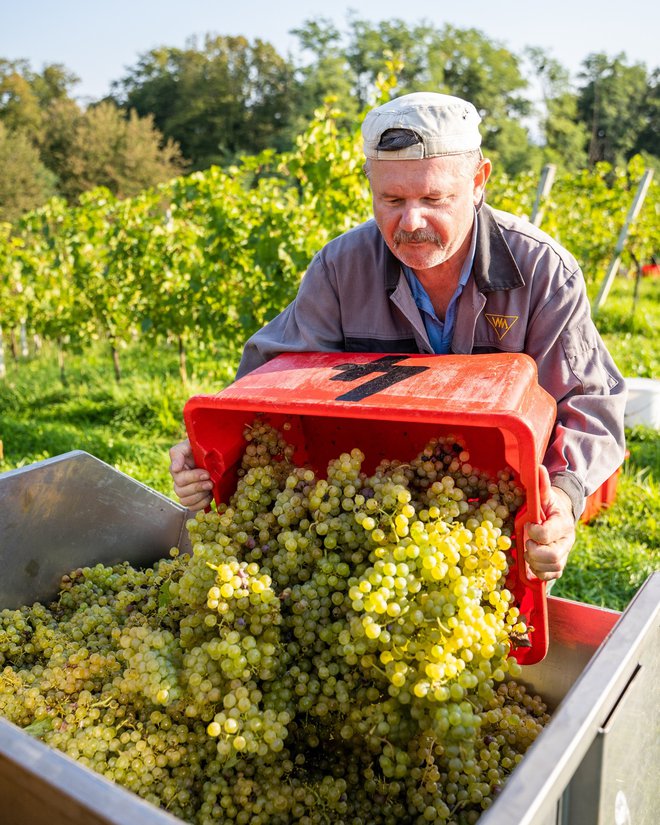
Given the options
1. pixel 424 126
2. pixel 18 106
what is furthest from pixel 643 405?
pixel 18 106

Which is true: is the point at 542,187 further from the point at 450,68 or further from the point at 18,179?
the point at 450,68

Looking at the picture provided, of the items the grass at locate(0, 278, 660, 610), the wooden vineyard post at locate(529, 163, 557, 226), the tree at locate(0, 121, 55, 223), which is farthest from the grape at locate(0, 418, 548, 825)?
the tree at locate(0, 121, 55, 223)

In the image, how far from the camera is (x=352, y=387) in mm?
1634

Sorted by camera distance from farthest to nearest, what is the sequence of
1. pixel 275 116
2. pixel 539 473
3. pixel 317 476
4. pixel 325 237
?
pixel 275 116
pixel 325 237
pixel 317 476
pixel 539 473

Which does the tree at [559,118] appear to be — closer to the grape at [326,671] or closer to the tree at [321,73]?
the tree at [321,73]

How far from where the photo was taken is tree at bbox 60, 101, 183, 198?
123 ft

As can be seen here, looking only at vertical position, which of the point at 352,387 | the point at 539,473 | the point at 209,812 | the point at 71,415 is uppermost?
the point at 352,387

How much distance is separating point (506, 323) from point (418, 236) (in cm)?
36

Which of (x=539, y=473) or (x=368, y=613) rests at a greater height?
(x=539, y=473)

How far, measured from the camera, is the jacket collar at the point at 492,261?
2010 mm

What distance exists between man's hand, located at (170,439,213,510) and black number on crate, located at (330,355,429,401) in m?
0.43

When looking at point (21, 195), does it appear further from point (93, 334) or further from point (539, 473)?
point (539, 473)

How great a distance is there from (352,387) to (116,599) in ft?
2.81

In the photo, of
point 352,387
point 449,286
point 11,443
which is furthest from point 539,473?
point 11,443
